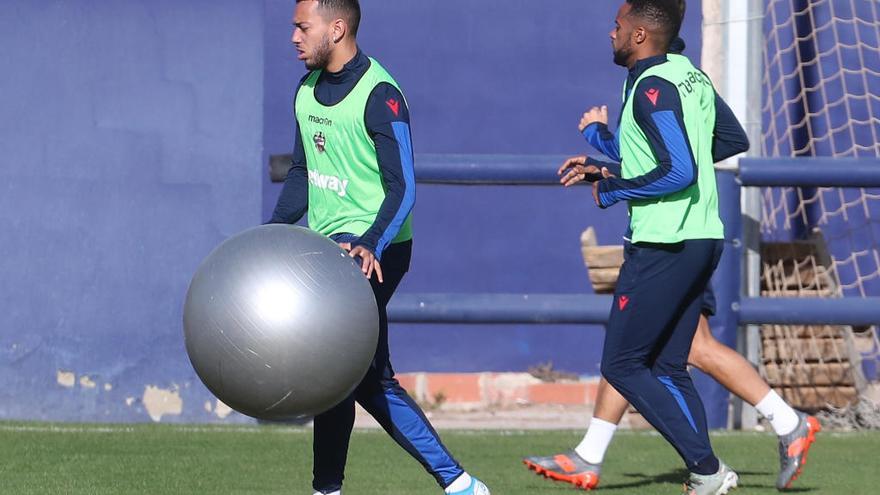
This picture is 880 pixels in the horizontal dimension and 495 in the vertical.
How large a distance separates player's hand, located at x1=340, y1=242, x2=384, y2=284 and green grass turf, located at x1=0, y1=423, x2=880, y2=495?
1457mm

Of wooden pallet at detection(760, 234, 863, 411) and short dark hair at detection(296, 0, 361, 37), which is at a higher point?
short dark hair at detection(296, 0, 361, 37)

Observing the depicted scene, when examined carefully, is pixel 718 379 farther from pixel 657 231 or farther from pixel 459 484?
pixel 459 484

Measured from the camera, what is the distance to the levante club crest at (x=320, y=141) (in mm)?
5723

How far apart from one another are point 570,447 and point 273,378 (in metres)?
3.32

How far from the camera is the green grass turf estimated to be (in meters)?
6.72

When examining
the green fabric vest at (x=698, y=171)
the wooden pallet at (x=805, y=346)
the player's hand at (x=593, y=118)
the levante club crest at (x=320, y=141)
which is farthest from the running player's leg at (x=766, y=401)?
the wooden pallet at (x=805, y=346)

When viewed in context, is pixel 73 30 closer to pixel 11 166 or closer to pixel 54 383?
pixel 11 166

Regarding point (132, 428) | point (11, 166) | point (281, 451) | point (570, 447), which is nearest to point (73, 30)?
point (11, 166)

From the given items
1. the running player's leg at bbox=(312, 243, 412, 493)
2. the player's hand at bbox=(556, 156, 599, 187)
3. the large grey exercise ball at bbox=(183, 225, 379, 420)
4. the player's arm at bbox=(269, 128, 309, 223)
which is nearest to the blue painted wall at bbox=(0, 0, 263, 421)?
the player's hand at bbox=(556, 156, 599, 187)

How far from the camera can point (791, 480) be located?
22.1ft

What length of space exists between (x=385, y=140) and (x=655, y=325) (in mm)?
1404

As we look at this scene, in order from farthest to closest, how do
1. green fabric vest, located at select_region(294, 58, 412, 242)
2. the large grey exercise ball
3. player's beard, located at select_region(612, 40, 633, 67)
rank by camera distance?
player's beard, located at select_region(612, 40, 633, 67)
green fabric vest, located at select_region(294, 58, 412, 242)
the large grey exercise ball

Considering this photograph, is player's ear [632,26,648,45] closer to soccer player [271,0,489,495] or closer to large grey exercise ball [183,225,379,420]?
soccer player [271,0,489,495]

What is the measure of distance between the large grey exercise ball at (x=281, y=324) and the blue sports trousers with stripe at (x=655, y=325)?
138 centimetres
